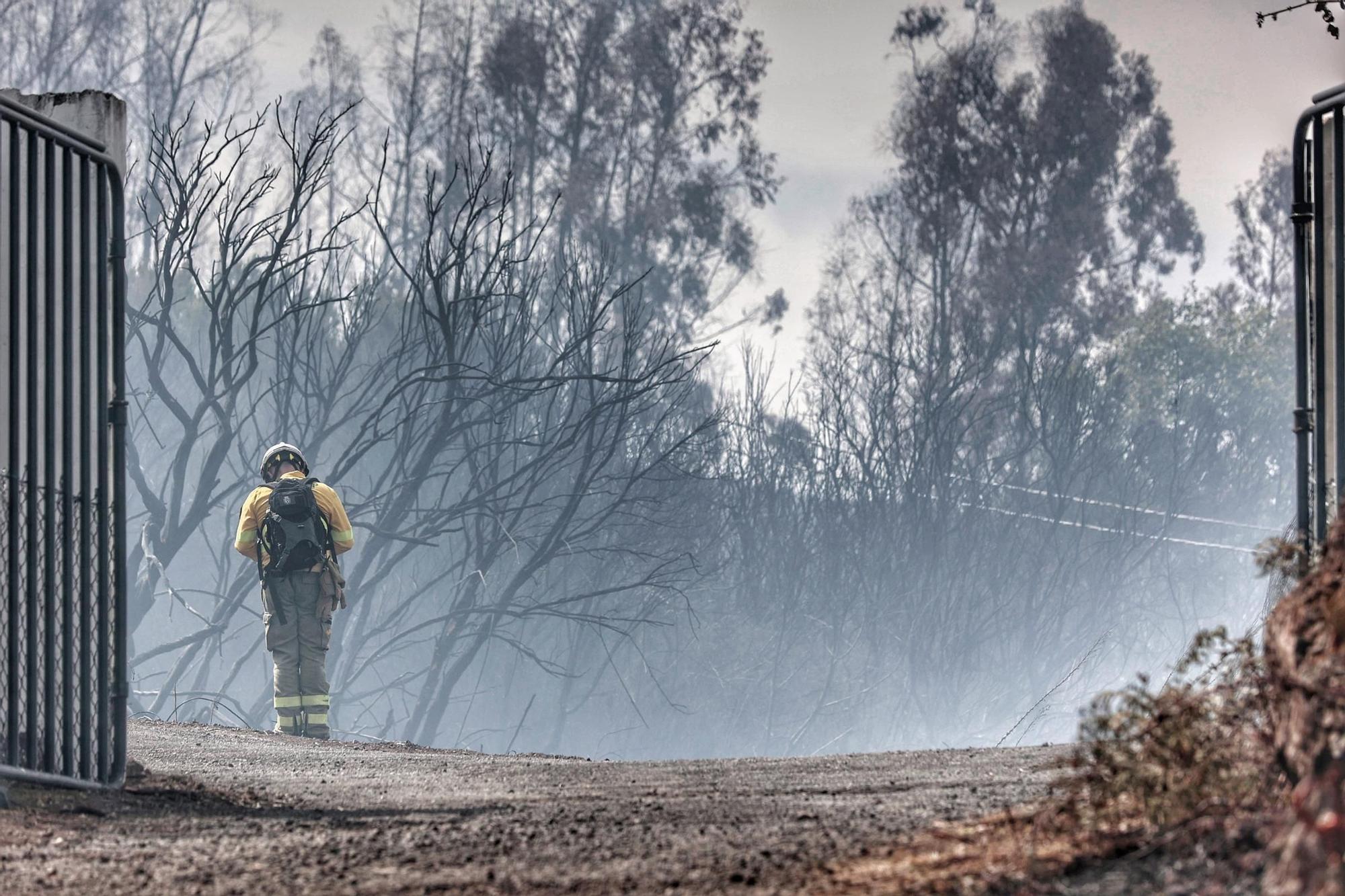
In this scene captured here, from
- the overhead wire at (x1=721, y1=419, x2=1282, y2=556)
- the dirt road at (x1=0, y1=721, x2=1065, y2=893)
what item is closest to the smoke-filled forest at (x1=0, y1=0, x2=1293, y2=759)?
the overhead wire at (x1=721, y1=419, x2=1282, y2=556)

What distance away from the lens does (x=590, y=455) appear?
25156 mm

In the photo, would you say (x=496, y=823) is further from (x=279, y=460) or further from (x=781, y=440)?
(x=781, y=440)

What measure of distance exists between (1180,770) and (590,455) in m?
21.3

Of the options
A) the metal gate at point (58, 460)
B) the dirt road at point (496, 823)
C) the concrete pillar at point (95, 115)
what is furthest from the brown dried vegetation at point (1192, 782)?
the concrete pillar at point (95, 115)

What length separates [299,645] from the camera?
12867 millimetres

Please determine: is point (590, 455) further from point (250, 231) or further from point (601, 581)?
point (601, 581)

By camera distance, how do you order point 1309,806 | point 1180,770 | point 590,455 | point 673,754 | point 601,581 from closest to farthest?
point 1309,806, point 1180,770, point 590,455, point 601,581, point 673,754

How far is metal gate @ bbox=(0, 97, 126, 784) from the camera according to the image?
625cm

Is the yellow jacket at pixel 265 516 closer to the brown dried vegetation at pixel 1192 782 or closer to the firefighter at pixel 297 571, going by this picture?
the firefighter at pixel 297 571

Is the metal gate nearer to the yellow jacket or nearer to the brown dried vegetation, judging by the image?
the brown dried vegetation

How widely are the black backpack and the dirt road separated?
400cm

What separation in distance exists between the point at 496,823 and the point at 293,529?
7.51 m

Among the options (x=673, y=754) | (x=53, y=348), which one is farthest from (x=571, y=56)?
(x=53, y=348)

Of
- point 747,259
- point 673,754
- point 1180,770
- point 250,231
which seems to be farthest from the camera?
point 747,259
